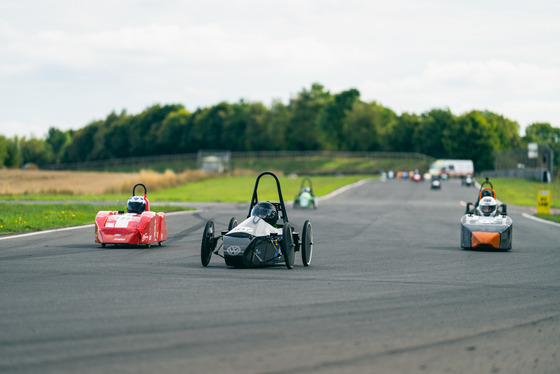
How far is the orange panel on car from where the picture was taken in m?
19.2

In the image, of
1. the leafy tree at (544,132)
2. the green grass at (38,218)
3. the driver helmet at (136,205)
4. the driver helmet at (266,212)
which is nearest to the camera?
the driver helmet at (266,212)

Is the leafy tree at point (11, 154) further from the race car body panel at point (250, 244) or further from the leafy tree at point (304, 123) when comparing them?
the race car body panel at point (250, 244)

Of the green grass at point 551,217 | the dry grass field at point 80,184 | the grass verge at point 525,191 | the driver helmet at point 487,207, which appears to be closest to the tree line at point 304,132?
the grass verge at point 525,191

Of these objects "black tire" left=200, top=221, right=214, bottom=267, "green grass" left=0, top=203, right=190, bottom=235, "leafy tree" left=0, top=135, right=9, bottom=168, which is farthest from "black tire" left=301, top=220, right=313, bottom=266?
"leafy tree" left=0, top=135, right=9, bottom=168

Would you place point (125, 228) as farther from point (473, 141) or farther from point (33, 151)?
point (33, 151)

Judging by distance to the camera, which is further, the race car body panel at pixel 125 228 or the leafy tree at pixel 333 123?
the leafy tree at pixel 333 123

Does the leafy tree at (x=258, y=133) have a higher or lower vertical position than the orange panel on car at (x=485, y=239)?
higher

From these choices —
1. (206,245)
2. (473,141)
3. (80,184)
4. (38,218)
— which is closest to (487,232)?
(206,245)

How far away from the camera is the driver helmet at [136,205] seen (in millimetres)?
18609

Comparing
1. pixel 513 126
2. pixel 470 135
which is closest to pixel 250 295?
pixel 470 135

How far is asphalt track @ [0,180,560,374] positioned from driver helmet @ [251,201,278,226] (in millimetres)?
1029

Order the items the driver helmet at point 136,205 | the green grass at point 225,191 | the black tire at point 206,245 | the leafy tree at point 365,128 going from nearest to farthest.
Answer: the black tire at point 206,245, the driver helmet at point 136,205, the green grass at point 225,191, the leafy tree at point 365,128

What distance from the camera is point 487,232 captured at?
1934cm

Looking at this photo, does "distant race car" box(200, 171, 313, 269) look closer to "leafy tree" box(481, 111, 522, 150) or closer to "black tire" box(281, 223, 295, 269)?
"black tire" box(281, 223, 295, 269)
